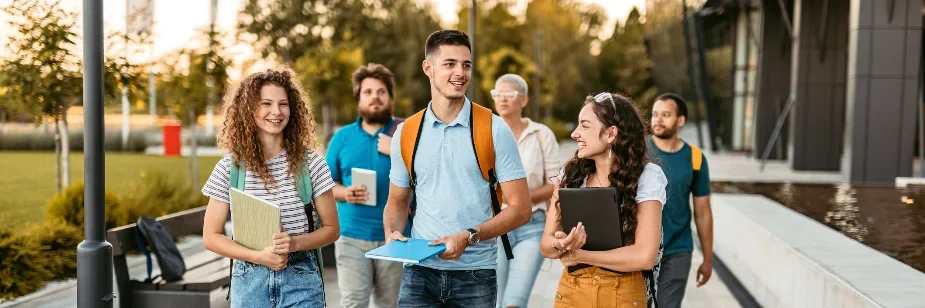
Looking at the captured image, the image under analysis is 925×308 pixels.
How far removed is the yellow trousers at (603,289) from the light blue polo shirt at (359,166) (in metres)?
2.21

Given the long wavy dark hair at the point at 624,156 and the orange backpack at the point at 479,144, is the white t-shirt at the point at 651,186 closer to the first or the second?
the long wavy dark hair at the point at 624,156

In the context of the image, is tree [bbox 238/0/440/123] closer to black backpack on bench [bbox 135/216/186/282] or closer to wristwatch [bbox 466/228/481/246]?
black backpack on bench [bbox 135/216/186/282]

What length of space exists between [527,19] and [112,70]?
204 ft

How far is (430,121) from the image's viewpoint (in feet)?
12.4

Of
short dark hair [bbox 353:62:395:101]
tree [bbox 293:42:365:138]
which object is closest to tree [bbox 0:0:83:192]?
short dark hair [bbox 353:62:395:101]

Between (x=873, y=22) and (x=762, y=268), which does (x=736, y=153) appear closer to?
(x=873, y=22)

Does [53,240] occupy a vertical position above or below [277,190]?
below

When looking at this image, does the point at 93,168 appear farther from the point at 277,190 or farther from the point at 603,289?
the point at 603,289

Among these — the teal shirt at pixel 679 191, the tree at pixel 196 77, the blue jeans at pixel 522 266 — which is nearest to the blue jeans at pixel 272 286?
the blue jeans at pixel 522 266

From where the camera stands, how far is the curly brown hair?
11.7 feet

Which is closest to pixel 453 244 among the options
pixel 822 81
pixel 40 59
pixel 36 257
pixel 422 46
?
pixel 36 257

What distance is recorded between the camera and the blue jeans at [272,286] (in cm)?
361

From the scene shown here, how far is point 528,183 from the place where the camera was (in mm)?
5852

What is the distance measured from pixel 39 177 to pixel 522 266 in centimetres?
2468
